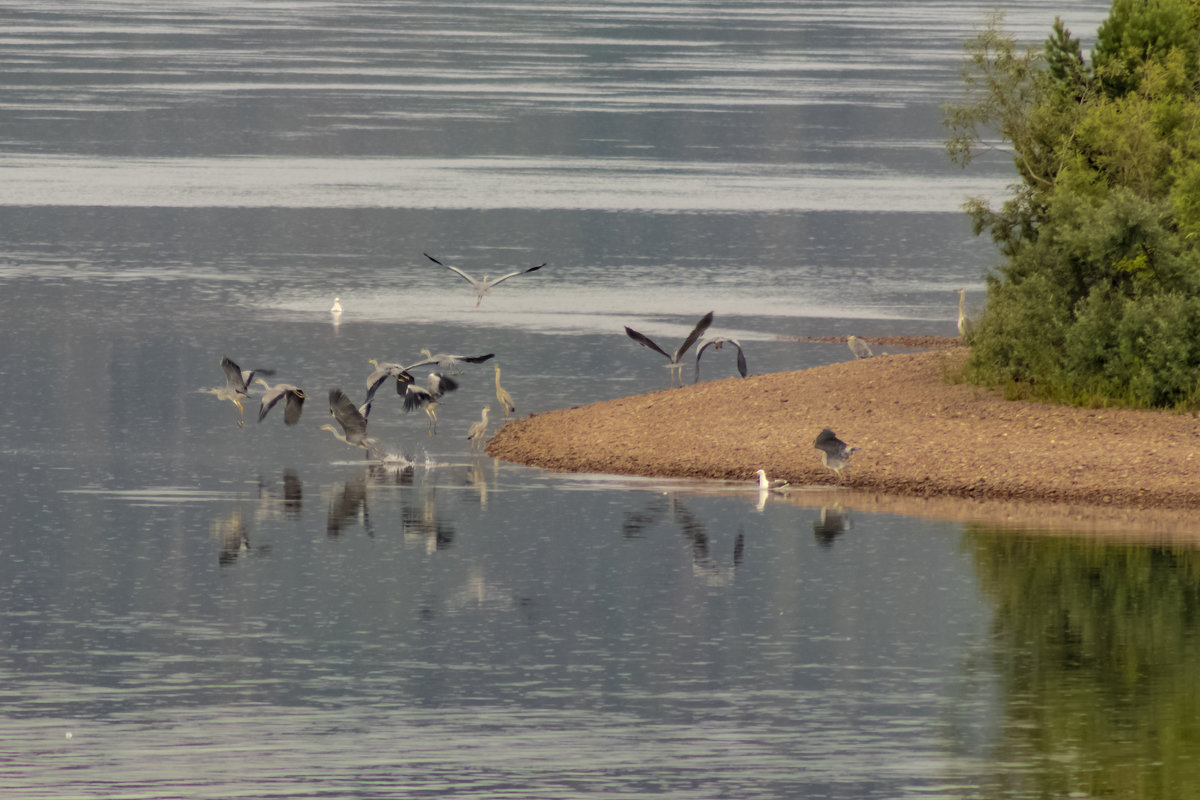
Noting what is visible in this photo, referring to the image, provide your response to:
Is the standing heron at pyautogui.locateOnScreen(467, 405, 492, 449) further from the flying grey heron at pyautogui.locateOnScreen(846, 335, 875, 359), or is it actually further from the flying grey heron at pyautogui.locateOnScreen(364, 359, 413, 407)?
the flying grey heron at pyautogui.locateOnScreen(846, 335, 875, 359)

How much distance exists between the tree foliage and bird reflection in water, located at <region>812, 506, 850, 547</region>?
15.4ft

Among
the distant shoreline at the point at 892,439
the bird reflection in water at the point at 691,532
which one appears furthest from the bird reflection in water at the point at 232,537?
the distant shoreline at the point at 892,439

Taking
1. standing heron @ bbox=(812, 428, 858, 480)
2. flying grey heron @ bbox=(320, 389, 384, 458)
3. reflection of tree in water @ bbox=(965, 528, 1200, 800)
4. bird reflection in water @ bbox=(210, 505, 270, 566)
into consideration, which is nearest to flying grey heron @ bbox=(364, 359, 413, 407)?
flying grey heron @ bbox=(320, 389, 384, 458)

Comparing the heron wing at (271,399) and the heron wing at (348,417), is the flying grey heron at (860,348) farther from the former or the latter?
the heron wing at (271,399)

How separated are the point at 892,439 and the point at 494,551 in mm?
6050

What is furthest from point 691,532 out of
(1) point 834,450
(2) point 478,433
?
(2) point 478,433

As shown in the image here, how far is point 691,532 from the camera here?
77.6ft

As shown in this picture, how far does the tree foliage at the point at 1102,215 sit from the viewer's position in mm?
27688

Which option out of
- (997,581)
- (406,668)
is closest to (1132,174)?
(997,581)

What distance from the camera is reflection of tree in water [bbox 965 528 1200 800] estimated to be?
51.0ft

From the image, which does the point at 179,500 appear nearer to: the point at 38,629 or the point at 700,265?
the point at 38,629

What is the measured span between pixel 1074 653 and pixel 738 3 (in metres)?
175

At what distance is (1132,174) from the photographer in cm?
2973

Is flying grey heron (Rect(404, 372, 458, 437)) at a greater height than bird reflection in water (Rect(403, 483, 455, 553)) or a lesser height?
greater
